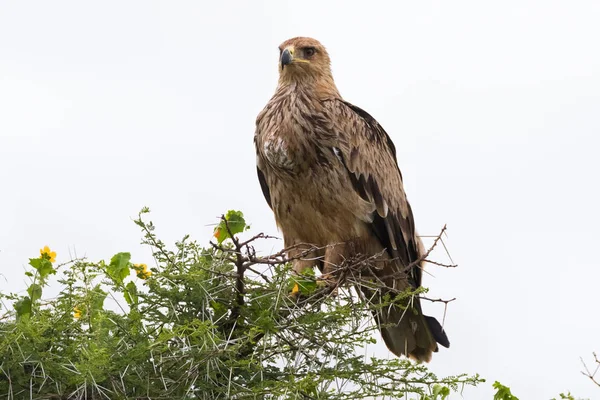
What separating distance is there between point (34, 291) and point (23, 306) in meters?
0.10

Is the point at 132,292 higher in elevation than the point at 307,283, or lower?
lower

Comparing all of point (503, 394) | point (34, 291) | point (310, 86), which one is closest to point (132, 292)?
point (34, 291)

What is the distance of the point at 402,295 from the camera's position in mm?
4363

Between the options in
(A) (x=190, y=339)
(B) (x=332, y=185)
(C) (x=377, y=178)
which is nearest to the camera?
(A) (x=190, y=339)

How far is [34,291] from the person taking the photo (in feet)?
14.2

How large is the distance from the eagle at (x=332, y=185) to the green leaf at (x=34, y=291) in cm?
173

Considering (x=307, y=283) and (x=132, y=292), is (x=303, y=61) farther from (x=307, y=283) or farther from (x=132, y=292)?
(x=132, y=292)

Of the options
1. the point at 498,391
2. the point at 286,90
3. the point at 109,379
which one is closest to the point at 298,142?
the point at 286,90

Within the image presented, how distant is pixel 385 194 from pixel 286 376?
2.40 meters

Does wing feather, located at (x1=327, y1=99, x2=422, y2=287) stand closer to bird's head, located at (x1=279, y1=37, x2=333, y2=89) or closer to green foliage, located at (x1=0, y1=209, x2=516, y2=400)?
bird's head, located at (x1=279, y1=37, x2=333, y2=89)

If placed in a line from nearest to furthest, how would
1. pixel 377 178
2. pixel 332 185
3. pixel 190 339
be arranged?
pixel 190 339
pixel 332 185
pixel 377 178

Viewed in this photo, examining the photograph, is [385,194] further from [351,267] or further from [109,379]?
[109,379]

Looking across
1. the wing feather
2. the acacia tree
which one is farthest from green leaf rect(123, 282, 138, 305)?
the wing feather

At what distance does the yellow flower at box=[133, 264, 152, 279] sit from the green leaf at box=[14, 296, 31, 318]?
50 centimetres
